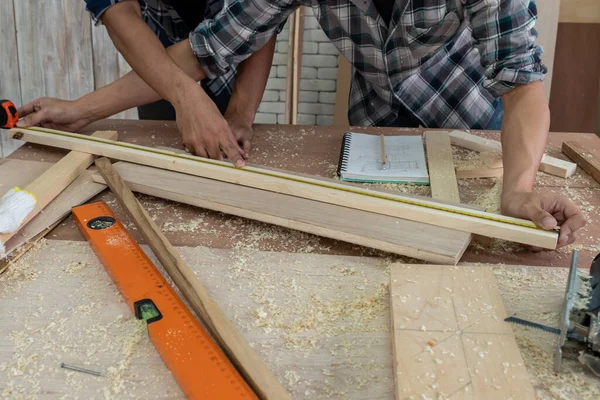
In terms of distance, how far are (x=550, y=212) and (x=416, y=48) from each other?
0.85 m

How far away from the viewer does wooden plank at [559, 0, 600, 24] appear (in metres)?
3.43

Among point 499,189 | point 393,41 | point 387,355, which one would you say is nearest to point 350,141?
point 393,41

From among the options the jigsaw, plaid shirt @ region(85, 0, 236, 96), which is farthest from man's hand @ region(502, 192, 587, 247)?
plaid shirt @ region(85, 0, 236, 96)

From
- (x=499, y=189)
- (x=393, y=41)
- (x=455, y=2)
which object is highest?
(x=455, y=2)

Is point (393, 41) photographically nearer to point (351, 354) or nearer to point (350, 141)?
point (350, 141)

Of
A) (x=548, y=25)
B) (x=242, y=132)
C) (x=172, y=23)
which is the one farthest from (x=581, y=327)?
(x=548, y=25)

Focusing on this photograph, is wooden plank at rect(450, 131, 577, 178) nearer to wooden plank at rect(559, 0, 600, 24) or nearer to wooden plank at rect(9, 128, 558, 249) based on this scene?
wooden plank at rect(9, 128, 558, 249)

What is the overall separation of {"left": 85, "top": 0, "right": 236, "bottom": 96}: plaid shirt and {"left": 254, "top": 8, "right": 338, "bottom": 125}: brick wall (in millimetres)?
1753

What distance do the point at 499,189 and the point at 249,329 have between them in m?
0.92

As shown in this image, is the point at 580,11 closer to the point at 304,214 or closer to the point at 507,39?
the point at 507,39

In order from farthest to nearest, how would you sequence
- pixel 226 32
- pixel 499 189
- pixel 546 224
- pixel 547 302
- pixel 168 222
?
pixel 226 32
pixel 499 189
pixel 168 222
pixel 546 224
pixel 547 302

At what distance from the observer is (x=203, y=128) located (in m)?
1.74

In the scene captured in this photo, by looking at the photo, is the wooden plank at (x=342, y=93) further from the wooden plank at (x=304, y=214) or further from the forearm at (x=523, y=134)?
the wooden plank at (x=304, y=214)

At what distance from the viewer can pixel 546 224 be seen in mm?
1243
